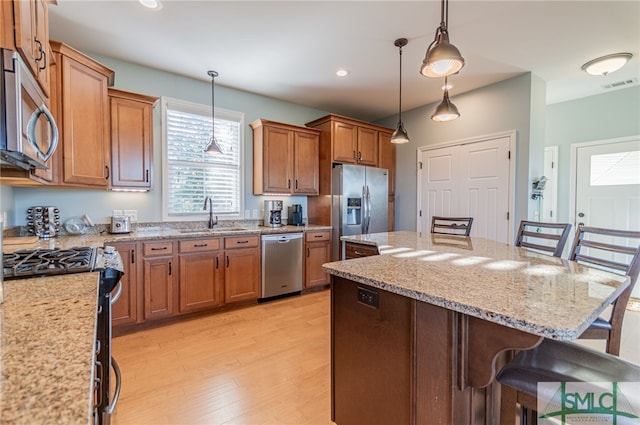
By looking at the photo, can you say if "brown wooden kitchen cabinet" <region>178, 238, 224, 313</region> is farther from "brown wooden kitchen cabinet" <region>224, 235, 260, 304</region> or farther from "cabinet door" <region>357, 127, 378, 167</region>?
"cabinet door" <region>357, 127, 378, 167</region>

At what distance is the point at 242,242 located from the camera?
3.33m

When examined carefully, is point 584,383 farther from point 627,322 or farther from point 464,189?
point 464,189

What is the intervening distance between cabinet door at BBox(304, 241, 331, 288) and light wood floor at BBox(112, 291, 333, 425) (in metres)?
0.78

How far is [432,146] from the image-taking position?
173 inches

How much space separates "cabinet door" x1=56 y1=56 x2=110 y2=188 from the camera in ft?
7.70

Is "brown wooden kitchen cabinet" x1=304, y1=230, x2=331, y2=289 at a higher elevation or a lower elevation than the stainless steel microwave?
lower

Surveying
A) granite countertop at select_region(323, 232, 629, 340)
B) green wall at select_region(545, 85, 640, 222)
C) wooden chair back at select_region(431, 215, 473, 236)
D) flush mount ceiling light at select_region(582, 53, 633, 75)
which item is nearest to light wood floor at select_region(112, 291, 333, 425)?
granite countertop at select_region(323, 232, 629, 340)

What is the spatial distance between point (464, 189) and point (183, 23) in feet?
12.4

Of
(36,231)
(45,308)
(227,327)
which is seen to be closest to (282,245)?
(227,327)

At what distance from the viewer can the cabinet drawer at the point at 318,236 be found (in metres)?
3.89

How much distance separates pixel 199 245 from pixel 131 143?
1.22 metres

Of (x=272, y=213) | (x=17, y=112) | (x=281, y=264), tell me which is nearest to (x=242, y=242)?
(x=281, y=264)

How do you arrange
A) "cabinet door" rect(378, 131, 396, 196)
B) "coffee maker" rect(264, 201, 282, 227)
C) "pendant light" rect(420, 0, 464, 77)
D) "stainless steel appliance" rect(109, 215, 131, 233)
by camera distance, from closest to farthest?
1. "pendant light" rect(420, 0, 464, 77)
2. "stainless steel appliance" rect(109, 215, 131, 233)
3. "coffee maker" rect(264, 201, 282, 227)
4. "cabinet door" rect(378, 131, 396, 196)

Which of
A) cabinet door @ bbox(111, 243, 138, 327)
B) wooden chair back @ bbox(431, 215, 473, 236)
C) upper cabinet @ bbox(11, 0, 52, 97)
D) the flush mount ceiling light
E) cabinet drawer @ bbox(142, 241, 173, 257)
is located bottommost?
cabinet door @ bbox(111, 243, 138, 327)
